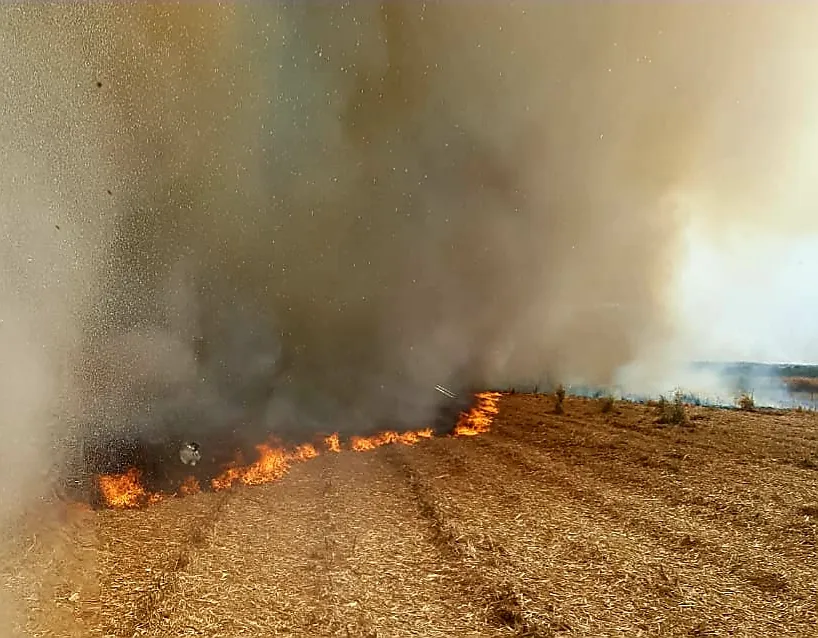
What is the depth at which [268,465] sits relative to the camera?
11359 millimetres

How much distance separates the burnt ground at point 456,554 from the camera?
536 cm

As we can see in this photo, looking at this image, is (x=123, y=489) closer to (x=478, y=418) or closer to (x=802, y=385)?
(x=478, y=418)

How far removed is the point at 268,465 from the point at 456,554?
224 inches

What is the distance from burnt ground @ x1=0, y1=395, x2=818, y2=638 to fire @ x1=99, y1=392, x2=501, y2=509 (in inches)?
18.8

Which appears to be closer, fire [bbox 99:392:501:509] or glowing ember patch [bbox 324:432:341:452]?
fire [bbox 99:392:501:509]

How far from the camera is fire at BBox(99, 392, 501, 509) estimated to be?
914 cm

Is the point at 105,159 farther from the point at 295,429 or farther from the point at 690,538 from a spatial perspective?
the point at 690,538

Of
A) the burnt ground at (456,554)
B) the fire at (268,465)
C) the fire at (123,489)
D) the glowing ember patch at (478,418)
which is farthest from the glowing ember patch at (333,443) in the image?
the fire at (123,489)

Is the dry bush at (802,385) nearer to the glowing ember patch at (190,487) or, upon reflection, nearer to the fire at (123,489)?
the glowing ember patch at (190,487)

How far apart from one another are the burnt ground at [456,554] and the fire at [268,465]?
0.48m

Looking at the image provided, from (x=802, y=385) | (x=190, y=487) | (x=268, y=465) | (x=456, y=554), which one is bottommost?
(x=456, y=554)

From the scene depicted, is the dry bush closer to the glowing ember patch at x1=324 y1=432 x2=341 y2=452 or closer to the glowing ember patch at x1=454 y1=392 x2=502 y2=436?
the glowing ember patch at x1=454 y1=392 x2=502 y2=436

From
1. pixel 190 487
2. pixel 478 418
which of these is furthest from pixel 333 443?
pixel 478 418

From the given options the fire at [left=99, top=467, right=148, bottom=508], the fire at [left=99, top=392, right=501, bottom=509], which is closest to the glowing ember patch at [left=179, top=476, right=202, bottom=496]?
the fire at [left=99, top=392, right=501, bottom=509]
